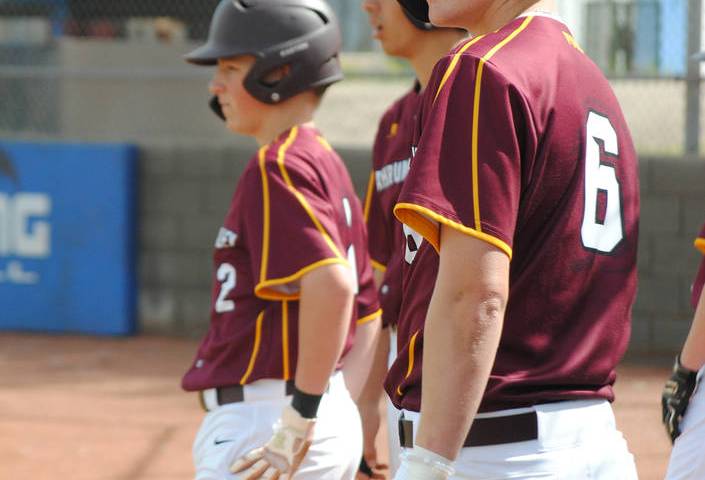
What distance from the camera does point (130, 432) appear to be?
6352mm

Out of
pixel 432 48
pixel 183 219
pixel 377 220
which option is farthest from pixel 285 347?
pixel 183 219

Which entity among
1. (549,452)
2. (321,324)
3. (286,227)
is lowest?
(321,324)

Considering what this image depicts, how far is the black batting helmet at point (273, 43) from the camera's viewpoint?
3.39 meters

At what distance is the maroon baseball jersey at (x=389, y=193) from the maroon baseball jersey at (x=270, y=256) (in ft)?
1.43

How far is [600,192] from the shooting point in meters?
2.06

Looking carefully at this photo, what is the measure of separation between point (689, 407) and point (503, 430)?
1614mm

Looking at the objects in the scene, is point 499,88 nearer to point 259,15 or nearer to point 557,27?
point 557,27

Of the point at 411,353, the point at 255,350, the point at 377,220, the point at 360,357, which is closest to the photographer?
the point at 411,353

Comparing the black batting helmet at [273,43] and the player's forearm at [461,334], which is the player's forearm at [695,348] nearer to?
the black batting helmet at [273,43]

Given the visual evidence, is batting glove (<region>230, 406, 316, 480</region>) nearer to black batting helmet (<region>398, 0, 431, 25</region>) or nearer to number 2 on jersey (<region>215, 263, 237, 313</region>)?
number 2 on jersey (<region>215, 263, 237, 313</region>)

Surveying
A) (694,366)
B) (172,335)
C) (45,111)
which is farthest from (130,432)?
(45,111)

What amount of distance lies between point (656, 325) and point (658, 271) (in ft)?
1.30

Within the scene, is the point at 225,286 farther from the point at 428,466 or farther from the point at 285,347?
the point at 428,466

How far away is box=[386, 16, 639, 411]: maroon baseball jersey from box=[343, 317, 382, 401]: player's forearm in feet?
3.98
